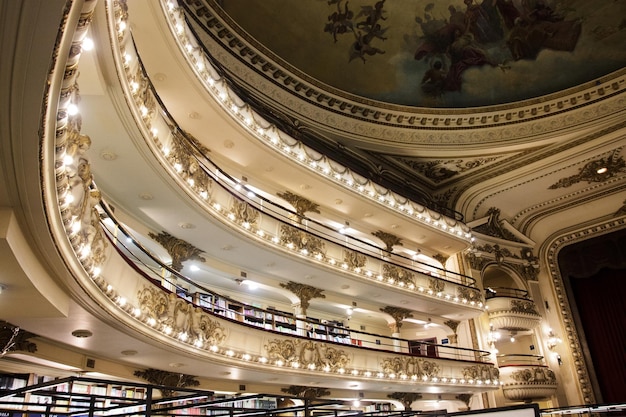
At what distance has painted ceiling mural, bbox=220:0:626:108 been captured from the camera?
1784 cm

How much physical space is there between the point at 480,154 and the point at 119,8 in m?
16.2

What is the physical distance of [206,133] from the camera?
12.4 metres

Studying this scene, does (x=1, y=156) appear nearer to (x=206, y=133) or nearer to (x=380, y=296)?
(x=206, y=133)

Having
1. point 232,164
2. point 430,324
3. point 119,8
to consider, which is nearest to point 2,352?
point 119,8

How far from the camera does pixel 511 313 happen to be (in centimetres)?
1806

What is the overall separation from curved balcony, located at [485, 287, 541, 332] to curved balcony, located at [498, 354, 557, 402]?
1.34 metres

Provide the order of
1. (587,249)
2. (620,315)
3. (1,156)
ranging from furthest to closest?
(587,249) < (620,315) < (1,156)

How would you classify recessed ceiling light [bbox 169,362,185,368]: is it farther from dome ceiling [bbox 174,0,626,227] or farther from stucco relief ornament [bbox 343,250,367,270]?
dome ceiling [bbox 174,0,626,227]

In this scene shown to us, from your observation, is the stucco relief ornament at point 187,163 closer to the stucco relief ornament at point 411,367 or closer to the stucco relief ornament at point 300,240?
the stucco relief ornament at point 300,240

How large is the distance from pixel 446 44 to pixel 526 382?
12.7m

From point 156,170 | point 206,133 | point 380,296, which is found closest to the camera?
point 156,170

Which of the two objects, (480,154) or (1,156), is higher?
(480,154)

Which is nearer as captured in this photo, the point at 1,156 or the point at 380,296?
the point at 1,156

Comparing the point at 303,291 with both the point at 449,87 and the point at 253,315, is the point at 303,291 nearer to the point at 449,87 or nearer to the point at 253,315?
the point at 253,315
